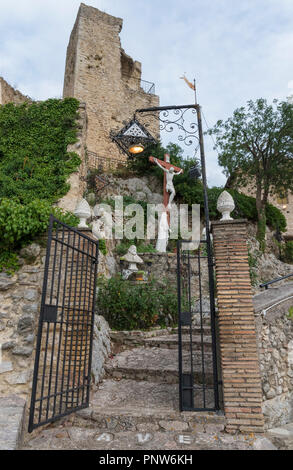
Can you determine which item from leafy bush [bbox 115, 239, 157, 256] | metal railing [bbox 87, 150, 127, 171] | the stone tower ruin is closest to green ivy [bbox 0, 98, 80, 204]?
leafy bush [bbox 115, 239, 157, 256]

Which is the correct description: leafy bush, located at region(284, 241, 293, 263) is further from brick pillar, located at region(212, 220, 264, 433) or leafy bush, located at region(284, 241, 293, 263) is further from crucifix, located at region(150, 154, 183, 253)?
brick pillar, located at region(212, 220, 264, 433)

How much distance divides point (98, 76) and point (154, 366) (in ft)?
58.5

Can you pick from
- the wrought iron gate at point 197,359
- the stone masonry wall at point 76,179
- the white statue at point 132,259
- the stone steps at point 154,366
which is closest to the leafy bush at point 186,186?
the stone masonry wall at point 76,179

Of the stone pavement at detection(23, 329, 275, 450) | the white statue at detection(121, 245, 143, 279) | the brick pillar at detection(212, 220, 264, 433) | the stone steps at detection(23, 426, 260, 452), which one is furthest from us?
the white statue at detection(121, 245, 143, 279)

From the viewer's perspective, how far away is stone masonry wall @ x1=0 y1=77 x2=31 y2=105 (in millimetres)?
15208

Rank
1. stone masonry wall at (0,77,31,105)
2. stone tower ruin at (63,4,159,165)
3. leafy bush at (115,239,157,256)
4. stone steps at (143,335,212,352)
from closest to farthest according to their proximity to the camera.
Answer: stone steps at (143,335,212,352) < leafy bush at (115,239,157,256) < stone masonry wall at (0,77,31,105) < stone tower ruin at (63,4,159,165)

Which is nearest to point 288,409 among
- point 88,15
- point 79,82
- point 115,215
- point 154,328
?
point 154,328

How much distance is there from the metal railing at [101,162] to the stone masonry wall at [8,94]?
13.3 ft

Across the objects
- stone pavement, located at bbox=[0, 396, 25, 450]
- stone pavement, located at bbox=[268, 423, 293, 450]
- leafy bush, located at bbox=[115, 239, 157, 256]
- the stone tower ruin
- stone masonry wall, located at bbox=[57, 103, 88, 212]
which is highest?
the stone tower ruin

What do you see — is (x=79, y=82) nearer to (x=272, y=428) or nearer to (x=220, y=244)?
(x=220, y=244)

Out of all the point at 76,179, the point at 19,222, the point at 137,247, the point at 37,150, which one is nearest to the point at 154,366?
the point at 19,222

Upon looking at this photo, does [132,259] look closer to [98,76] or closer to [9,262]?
[9,262]

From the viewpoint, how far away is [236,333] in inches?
147

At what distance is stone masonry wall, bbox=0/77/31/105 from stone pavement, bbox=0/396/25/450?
47.7 ft
